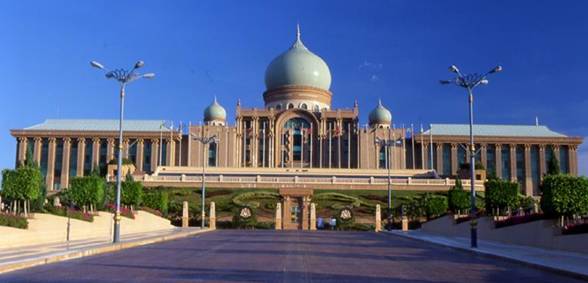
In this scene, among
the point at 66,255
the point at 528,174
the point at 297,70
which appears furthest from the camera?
the point at 297,70

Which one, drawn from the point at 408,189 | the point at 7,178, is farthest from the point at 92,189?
the point at 408,189

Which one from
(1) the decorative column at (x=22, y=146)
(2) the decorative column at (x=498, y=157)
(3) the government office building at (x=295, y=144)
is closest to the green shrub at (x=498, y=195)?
(3) the government office building at (x=295, y=144)

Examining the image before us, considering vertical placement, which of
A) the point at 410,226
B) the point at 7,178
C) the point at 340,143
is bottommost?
the point at 410,226

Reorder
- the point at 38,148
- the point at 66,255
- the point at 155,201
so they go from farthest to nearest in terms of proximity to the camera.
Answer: the point at 38,148, the point at 155,201, the point at 66,255

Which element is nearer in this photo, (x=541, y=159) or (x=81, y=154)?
(x=81, y=154)

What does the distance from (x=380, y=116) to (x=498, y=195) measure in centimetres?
6764

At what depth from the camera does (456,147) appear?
106 meters

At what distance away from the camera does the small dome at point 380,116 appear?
108 meters

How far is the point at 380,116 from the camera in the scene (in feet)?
354

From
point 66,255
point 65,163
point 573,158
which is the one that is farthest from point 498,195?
point 65,163

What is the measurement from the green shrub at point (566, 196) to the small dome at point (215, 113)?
85.1 meters

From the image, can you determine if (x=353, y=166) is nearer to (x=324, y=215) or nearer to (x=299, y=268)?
(x=324, y=215)

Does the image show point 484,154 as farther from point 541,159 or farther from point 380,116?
point 380,116

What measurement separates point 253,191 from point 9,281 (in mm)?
65243
